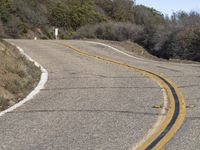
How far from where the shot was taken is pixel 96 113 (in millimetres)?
9359

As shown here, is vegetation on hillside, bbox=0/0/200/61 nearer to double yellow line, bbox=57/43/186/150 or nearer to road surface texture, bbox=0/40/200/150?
road surface texture, bbox=0/40/200/150

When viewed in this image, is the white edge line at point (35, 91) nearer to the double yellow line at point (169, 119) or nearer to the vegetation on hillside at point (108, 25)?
the double yellow line at point (169, 119)

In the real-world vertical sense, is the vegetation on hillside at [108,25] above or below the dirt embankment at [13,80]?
above

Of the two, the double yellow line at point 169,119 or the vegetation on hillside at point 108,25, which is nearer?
the double yellow line at point 169,119

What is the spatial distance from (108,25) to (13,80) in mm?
29940

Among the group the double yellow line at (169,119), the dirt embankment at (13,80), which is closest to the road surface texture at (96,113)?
the double yellow line at (169,119)

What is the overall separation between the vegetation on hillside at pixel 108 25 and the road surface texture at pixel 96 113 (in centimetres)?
1508

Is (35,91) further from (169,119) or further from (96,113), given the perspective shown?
(169,119)

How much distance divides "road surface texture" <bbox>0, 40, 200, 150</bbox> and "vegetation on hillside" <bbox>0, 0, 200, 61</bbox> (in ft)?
49.5

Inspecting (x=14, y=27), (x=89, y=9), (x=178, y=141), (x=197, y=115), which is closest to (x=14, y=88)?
(x=197, y=115)

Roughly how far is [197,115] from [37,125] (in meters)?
3.04

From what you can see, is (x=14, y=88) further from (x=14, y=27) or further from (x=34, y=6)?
(x=34, y=6)

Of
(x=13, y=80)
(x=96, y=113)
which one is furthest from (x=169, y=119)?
(x=13, y=80)

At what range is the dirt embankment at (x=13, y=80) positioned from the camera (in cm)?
1108
